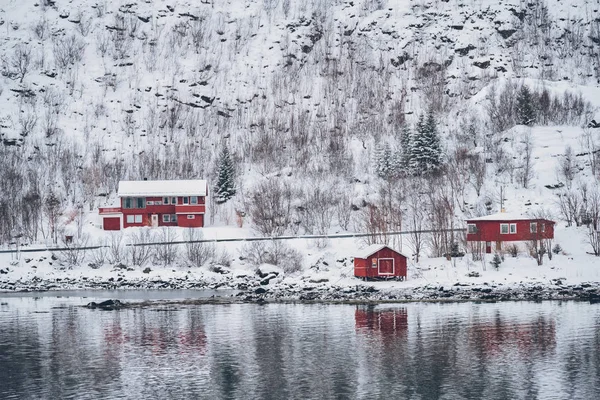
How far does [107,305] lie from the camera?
49812 mm

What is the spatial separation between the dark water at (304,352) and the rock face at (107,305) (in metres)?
1.65

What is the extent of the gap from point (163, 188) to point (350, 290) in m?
32.0

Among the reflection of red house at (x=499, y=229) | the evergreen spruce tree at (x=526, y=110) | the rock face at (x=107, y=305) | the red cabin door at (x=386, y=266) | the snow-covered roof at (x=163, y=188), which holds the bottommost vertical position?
the rock face at (x=107, y=305)

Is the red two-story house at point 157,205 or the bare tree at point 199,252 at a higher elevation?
the red two-story house at point 157,205

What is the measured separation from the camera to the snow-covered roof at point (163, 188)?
262 feet

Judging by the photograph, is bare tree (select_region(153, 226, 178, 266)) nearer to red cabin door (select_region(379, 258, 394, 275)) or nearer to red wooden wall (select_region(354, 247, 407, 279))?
red wooden wall (select_region(354, 247, 407, 279))

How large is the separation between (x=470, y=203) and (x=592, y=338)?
1817 inches

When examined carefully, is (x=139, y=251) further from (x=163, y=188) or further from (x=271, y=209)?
(x=271, y=209)

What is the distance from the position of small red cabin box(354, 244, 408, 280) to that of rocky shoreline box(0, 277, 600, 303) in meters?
1.51

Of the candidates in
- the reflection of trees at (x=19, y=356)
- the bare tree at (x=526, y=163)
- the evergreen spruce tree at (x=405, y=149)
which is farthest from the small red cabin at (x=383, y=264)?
the evergreen spruce tree at (x=405, y=149)

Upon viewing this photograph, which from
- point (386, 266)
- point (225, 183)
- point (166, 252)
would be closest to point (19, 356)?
point (386, 266)

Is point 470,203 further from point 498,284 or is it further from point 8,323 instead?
point 8,323

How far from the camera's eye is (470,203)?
81.9m

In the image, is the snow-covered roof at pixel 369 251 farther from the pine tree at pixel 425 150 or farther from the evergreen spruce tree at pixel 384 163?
the pine tree at pixel 425 150
